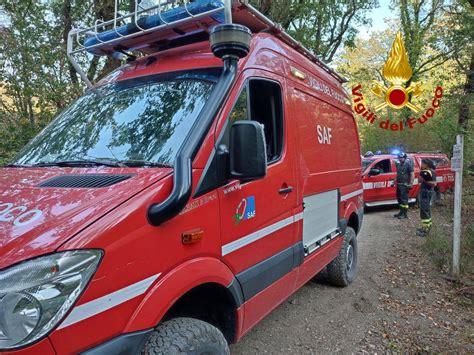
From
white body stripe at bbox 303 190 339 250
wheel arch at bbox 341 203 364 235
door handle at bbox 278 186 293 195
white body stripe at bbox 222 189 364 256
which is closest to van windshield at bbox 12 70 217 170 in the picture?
white body stripe at bbox 222 189 364 256

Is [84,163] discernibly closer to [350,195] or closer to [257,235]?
[257,235]

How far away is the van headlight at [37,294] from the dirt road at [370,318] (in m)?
2.40

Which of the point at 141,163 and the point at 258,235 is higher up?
the point at 141,163

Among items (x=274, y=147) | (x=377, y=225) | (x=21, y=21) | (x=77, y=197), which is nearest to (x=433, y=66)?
(x=377, y=225)

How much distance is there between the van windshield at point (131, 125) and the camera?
2.37 m

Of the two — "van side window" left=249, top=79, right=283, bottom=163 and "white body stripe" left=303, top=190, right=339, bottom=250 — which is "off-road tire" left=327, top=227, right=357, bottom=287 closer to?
"white body stripe" left=303, top=190, right=339, bottom=250

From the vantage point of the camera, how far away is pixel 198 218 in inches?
85.7

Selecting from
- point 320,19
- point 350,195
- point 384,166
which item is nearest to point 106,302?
point 350,195

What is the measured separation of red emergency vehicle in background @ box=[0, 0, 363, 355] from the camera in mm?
1590

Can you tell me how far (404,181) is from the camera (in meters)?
10.8

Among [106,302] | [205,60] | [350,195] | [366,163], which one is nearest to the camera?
[106,302]

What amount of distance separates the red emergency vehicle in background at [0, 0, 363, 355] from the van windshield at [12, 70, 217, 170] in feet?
0.04

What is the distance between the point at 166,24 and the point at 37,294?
2.05 m

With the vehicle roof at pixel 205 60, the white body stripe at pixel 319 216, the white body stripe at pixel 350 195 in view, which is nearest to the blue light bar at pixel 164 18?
the vehicle roof at pixel 205 60
